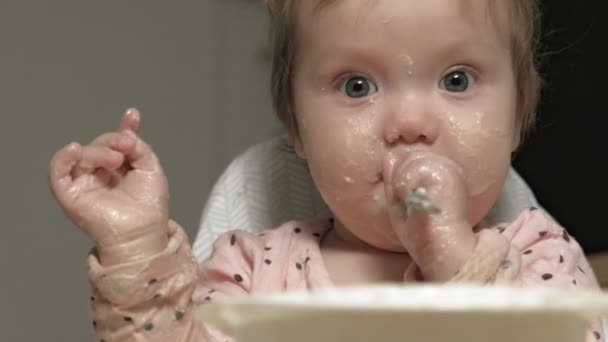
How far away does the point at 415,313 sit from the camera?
481 millimetres

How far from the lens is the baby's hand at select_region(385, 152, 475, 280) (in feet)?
2.45

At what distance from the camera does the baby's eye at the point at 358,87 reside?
2.99ft

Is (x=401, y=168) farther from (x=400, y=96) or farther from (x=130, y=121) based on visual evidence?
(x=130, y=121)

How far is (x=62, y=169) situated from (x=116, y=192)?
0.15ft

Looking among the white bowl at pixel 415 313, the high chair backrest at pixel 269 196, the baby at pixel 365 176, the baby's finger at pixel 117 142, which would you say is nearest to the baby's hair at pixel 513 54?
the baby at pixel 365 176

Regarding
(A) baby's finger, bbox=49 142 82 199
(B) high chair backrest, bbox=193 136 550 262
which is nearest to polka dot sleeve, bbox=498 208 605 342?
(B) high chair backrest, bbox=193 136 550 262

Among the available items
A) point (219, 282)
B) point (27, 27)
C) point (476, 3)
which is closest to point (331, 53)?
point (476, 3)

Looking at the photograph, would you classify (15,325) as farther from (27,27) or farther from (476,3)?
(476,3)

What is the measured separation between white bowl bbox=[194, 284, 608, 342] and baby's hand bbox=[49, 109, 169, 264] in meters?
0.26

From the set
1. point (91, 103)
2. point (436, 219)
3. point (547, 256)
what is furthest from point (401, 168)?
point (91, 103)

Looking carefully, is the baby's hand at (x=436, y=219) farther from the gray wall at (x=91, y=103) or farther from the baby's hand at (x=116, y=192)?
the gray wall at (x=91, y=103)

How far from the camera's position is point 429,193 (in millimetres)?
747

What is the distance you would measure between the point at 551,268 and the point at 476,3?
26 centimetres

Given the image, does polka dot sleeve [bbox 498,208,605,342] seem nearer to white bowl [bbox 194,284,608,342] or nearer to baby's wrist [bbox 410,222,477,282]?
baby's wrist [bbox 410,222,477,282]
